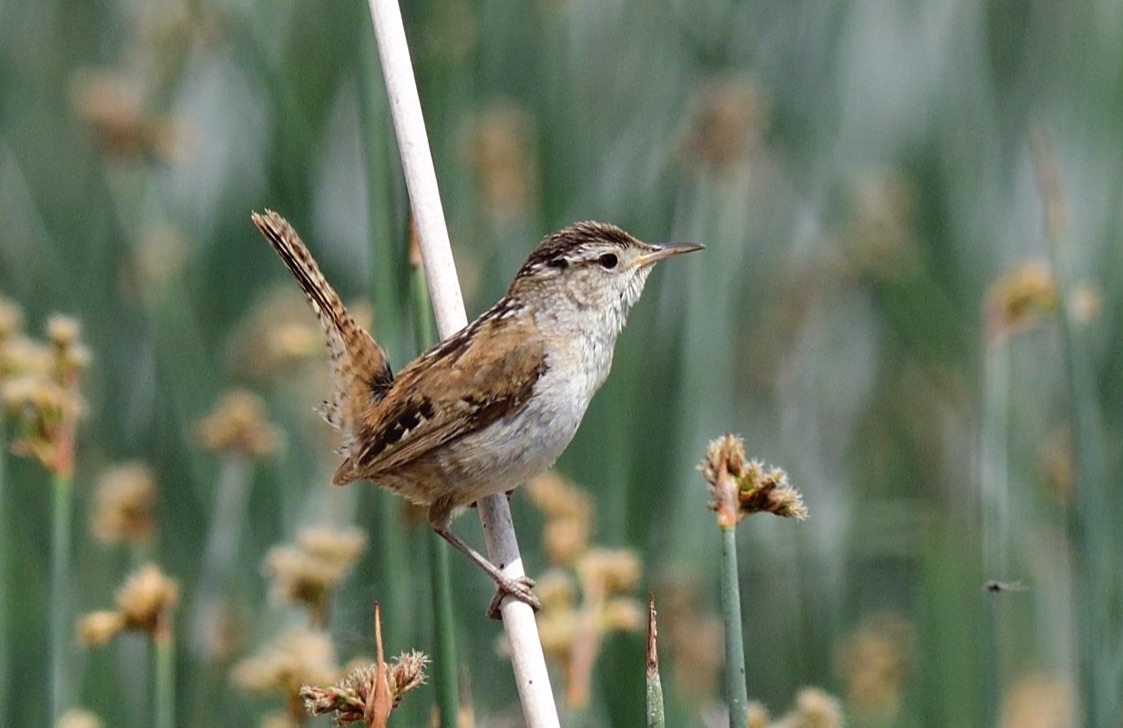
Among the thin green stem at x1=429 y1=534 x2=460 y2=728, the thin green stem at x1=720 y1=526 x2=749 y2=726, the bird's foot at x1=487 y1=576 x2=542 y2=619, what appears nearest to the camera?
the thin green stem at x1=720 y1=526 x2=749 y2=726

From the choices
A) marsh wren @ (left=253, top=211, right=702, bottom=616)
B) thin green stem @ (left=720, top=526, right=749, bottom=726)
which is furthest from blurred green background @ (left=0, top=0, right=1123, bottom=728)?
thin green stem @ (left=720, top=526, right=749, bottom=726)

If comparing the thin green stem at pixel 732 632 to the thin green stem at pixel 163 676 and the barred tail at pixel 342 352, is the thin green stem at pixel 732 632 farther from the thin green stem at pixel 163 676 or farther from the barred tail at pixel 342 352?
the barred tail at pixel 342 352

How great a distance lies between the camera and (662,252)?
Result: 9.30 ft

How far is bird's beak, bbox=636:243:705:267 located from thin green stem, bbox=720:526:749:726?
1.17 meters

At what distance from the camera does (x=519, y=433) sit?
2680 mm

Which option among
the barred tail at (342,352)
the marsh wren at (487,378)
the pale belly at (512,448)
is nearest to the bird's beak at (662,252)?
the marsh wren at (487,378)

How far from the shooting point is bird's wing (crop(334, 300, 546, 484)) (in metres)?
2.68

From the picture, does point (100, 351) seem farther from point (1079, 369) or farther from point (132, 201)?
point (1079, 369)

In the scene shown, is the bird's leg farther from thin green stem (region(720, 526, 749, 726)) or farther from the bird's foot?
thin green stem (region(720, 526, 749, 726))

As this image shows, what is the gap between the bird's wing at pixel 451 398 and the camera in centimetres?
268

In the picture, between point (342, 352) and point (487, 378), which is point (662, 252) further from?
point (342, 352)

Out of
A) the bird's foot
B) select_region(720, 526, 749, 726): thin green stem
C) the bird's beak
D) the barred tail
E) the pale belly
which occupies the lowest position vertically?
select_region(720, 526, 749, 726): thin green stem

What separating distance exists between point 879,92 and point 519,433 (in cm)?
235

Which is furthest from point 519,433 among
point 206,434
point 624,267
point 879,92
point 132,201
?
point 879,92
